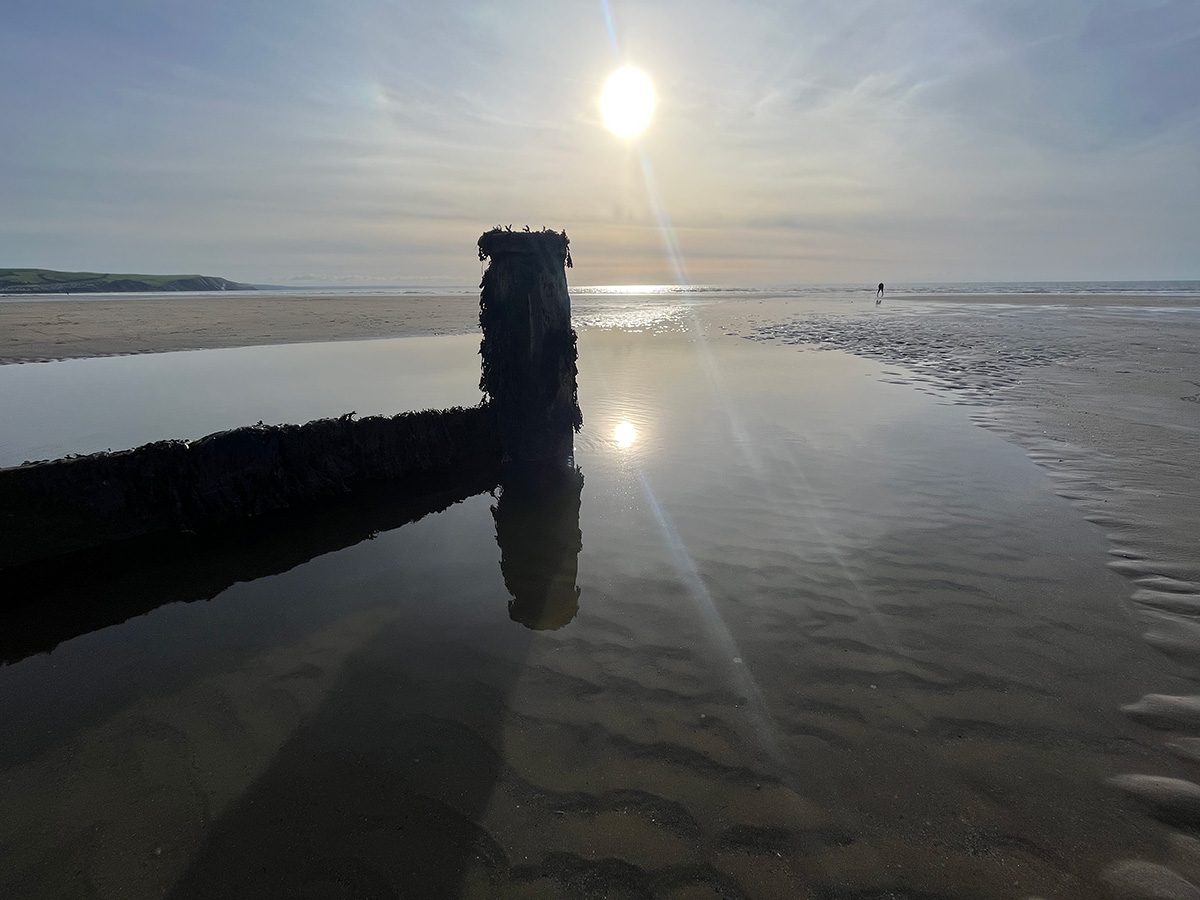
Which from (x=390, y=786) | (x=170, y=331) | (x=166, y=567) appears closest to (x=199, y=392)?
(x=166, y=567)

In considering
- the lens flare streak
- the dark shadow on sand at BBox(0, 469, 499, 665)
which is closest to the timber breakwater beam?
the dark shadow on sand at BBox(0, 469, 499, 665)

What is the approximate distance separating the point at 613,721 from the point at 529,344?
503 centimetres

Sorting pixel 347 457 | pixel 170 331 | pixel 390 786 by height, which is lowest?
pixel 390 786

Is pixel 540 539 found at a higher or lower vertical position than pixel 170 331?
lower

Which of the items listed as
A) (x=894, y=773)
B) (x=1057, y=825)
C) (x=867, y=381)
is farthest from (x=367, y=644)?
(x=867, y=381)

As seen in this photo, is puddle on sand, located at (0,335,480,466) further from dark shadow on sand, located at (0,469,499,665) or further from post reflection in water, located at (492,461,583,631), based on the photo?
post reflection in water, located at (492,461,583,631)

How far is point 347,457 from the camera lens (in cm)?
624

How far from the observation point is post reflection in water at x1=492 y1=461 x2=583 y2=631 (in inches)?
172

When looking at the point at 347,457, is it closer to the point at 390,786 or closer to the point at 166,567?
the point at 166,567

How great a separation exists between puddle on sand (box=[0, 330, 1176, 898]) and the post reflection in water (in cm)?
5

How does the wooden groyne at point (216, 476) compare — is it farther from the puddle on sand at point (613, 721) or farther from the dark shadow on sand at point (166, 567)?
the puddle on sand at point (613, 721)

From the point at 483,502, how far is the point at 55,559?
377cm

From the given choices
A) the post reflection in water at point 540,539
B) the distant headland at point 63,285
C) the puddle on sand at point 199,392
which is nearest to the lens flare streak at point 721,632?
the post reflection in water at point 540,539

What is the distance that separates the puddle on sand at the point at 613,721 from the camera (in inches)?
95.1
